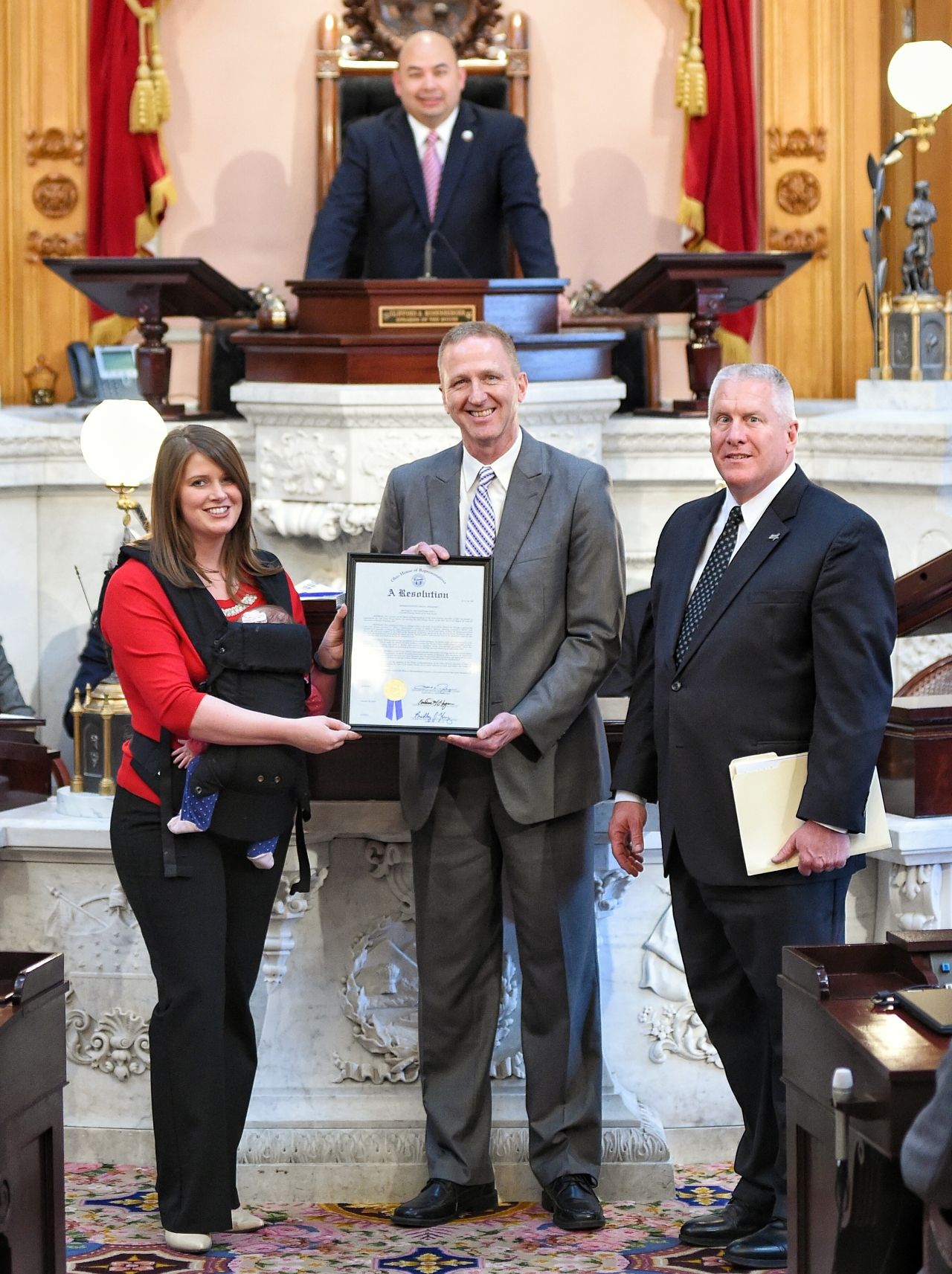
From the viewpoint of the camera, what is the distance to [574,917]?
339cm

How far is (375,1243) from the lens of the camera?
132 inches

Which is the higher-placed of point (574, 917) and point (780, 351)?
point (780, 351)

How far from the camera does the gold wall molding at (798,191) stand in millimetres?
8008

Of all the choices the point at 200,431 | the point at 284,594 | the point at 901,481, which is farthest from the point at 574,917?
the point at 901,481

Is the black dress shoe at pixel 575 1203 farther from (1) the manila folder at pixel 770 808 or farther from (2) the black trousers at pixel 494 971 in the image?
(1) the manila folder at pixel 770 808

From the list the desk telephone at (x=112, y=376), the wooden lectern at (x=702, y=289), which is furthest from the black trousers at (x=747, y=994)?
the desk telephone at (x=112, y=376)

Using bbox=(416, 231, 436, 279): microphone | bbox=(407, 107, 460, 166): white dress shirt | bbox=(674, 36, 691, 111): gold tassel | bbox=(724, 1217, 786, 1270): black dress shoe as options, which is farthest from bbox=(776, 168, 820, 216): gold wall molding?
bbox=(724, 1217, 786, 1270): black dress shoe

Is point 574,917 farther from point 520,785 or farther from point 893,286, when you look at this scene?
→ point 893,286

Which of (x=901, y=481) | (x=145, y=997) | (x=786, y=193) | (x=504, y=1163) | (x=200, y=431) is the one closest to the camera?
(x=200, y=431)

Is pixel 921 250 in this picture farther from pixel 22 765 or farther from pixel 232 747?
pixel 232 747

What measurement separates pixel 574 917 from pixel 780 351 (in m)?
5.19

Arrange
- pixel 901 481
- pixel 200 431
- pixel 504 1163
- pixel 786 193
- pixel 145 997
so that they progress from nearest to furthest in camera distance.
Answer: pixel 200 431 → pixel 504 1163 → pixel 145 997 → pixel 901 481 → pixel 786 193

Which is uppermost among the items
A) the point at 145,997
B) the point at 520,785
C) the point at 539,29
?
the point at 539,29

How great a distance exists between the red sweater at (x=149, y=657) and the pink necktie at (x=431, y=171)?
3.37 m
